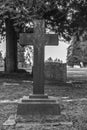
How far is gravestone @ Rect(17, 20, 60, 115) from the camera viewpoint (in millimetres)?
6641

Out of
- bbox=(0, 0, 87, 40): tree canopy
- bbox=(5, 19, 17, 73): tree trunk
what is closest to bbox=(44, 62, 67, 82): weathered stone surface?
bbox=(0, 0, 87, 40): tree canopy

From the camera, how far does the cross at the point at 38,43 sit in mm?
7132

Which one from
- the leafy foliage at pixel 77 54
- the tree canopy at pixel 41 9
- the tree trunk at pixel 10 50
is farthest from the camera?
the leafy foliage at pixel 77 54

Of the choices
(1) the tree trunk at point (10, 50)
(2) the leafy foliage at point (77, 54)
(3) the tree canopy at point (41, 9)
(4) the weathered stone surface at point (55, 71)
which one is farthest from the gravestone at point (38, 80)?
(2) the leafy foliage at point (77, 54)

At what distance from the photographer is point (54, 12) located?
673 inches

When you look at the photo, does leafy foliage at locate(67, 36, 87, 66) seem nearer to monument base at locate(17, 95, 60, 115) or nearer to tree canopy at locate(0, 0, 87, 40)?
tree canopy at locate(0, 0, 87, 40)

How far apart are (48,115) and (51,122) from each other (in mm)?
506

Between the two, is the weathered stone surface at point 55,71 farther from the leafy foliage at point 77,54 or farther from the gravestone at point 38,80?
the leafy foliage at point 77,54

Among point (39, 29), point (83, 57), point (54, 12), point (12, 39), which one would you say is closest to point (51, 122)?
point (39, 29)

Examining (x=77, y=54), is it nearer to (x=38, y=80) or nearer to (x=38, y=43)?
(x=38, y=43)

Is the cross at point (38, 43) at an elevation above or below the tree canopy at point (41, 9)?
below

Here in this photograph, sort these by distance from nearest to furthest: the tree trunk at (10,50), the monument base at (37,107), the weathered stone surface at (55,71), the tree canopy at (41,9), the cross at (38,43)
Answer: the monument base at (37,107)
the cross at (38,43)
the tree canopy at (41,9)
the weathered stone surface at (55,71)
the tree trunk at (10,50)

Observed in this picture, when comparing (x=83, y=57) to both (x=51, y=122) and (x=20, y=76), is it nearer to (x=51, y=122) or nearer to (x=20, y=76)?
(x=20, y=76)

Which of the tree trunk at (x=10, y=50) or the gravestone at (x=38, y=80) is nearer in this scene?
the gravestone at (x=38, y=80)
